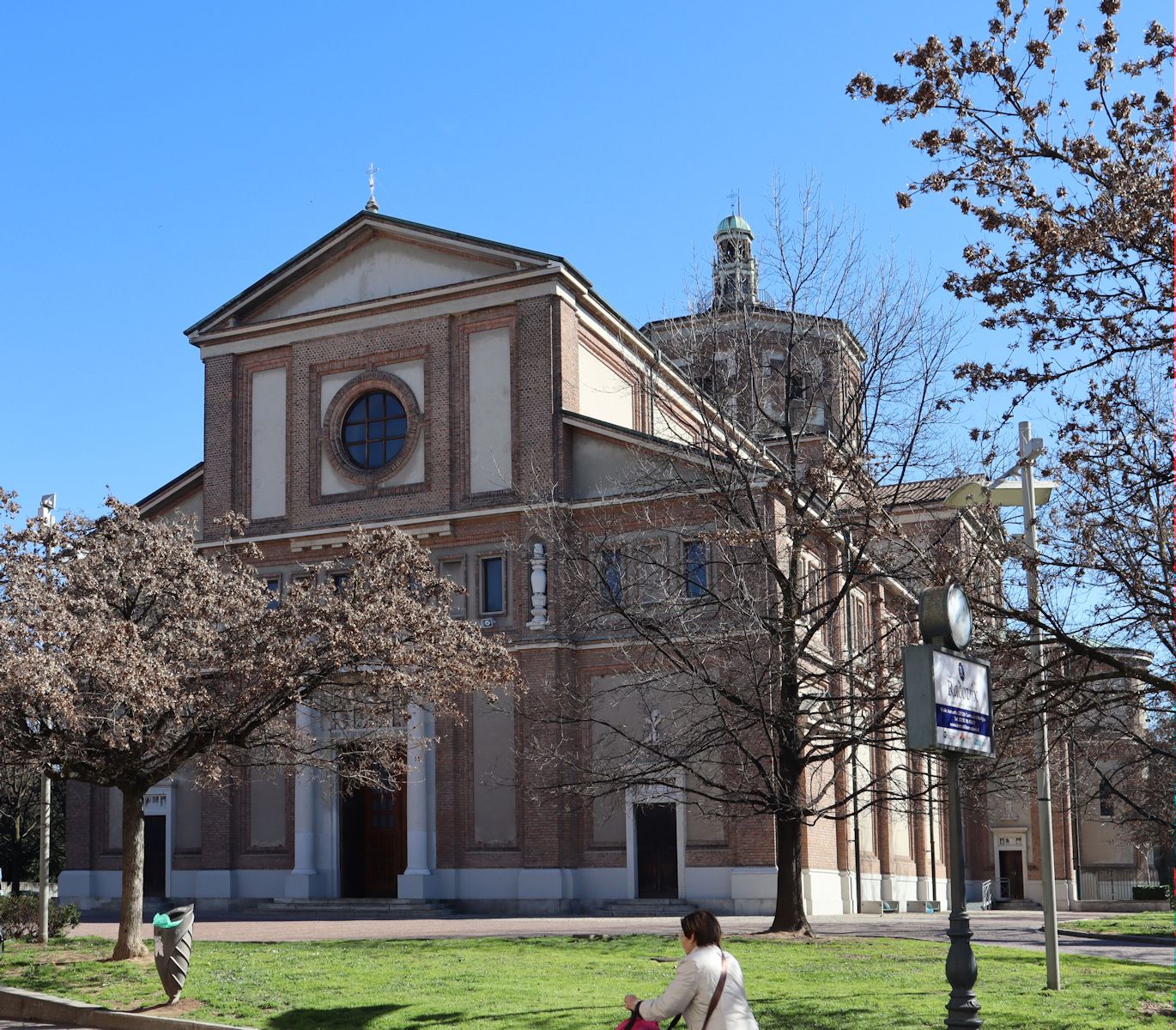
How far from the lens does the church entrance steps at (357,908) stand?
32.2 m

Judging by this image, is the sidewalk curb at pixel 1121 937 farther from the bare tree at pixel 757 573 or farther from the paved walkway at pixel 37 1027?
the paved walkway at pixel 37 1027

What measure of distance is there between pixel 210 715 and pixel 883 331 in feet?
42.2

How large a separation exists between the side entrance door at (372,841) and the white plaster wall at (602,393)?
11307 mm

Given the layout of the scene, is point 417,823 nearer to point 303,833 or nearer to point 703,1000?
point 303,833

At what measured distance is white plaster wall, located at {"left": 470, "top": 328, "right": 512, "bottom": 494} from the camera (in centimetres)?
3575

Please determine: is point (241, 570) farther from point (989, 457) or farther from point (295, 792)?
point (295, 792)

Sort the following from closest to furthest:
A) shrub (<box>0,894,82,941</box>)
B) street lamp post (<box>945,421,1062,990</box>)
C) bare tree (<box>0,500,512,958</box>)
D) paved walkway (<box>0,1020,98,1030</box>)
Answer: street lamp post (<box>945,421,1062,990</box>) < paved walkway (<box>0,1020,98,1030</box>) < bare tree (<box>0,500,512,958</box>) < shrub (<box>0,894,82,941</box>)

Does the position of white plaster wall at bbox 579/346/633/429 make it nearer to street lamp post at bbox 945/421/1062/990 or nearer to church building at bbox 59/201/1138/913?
church building at bbox 59/201/1138/913

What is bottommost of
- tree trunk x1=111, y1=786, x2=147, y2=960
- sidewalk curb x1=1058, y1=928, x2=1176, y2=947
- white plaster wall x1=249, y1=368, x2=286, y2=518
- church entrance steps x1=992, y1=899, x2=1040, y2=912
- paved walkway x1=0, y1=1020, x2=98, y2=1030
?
church entrance steps x1=992, y1=899, x2=1040, y2=912

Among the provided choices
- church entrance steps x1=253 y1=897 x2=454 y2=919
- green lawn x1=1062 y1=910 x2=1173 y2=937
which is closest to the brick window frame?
church entrance steps x1=253 y1=897 x2=454 y2=919

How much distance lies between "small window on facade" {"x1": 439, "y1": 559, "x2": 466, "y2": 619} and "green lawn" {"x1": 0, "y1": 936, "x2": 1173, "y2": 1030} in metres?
14.7

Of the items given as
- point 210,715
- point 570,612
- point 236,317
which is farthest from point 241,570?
point 236,317

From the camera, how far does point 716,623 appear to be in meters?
29.8

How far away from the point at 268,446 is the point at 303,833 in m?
10.7
